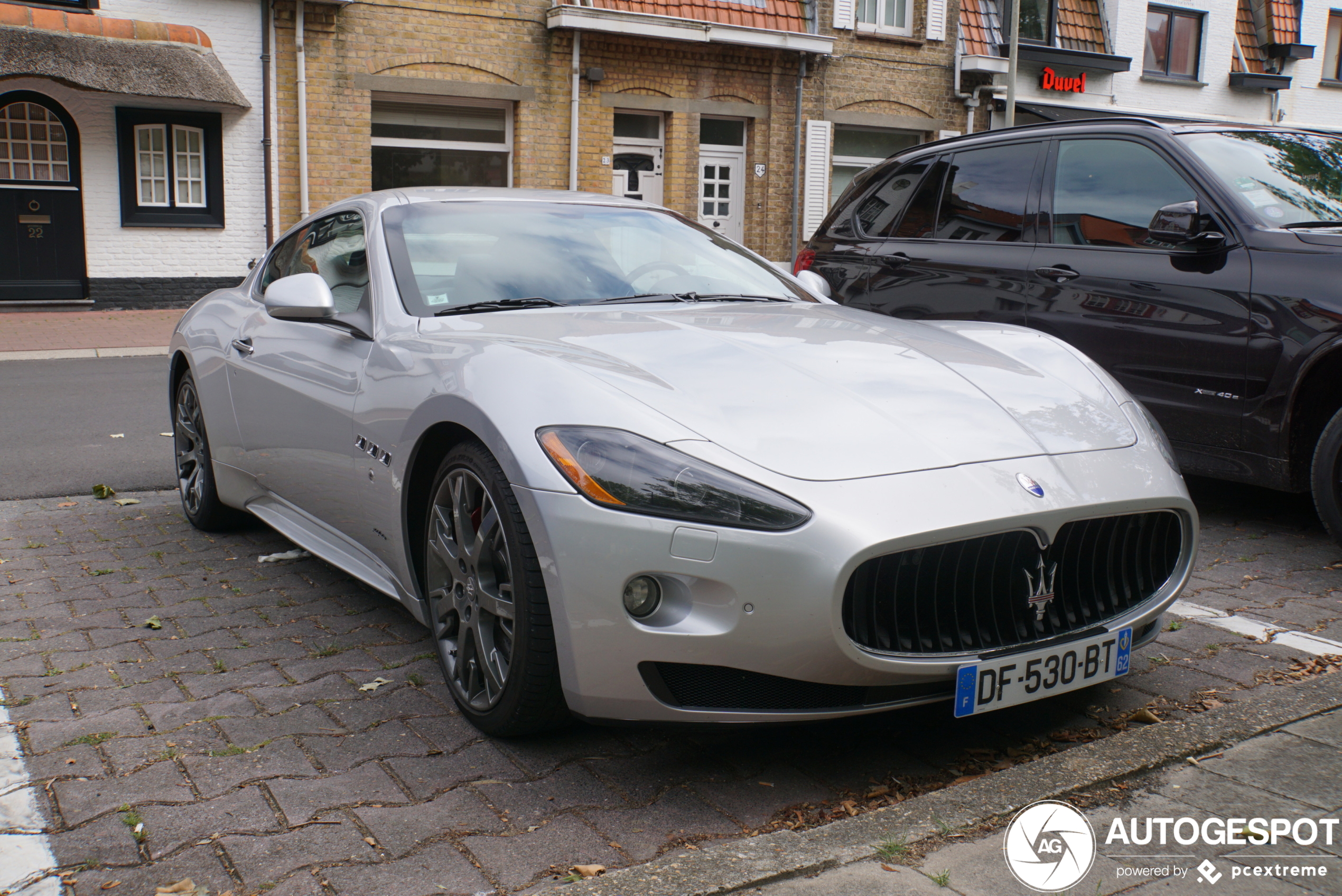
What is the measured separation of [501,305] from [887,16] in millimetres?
19914

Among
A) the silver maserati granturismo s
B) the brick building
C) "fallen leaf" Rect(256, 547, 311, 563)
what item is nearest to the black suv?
the silver maserati granturismo s

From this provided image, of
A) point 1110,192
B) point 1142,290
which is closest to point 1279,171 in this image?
point 1110,192

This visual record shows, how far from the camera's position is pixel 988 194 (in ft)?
20.6

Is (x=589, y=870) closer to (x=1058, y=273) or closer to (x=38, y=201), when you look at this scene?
(x=1058, y=273)

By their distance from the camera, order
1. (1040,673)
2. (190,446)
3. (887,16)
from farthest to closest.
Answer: (887,16), (190,446), (1040,673)

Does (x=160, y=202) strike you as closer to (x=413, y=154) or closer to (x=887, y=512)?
(x=413, y=154)

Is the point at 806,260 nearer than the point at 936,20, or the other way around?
the point at 806,260

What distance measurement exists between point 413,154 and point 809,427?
643 inches

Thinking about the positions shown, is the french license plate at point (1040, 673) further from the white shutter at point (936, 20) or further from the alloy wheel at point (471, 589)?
the white shutter at point (936, 20)

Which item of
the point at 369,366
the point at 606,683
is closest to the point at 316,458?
the point at 369,366

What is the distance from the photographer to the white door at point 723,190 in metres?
20.6

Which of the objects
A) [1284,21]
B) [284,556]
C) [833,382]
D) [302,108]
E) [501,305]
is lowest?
[284,556]

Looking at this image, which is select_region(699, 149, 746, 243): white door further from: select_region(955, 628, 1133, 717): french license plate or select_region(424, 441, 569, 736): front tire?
select_region(955, 628, 1133, 717): french license plate

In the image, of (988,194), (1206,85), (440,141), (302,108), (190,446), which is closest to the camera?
(190,446)
